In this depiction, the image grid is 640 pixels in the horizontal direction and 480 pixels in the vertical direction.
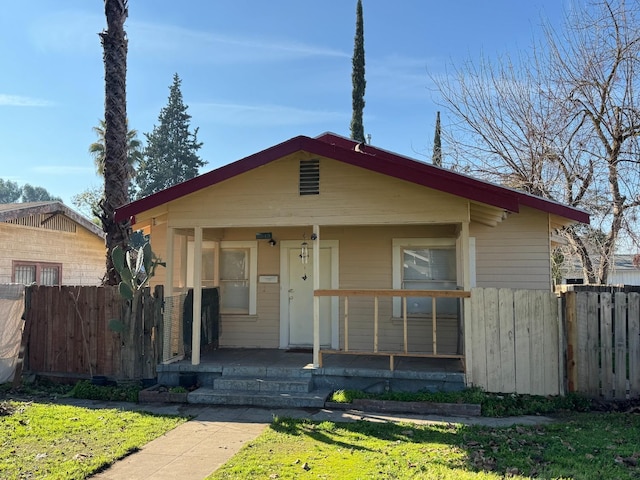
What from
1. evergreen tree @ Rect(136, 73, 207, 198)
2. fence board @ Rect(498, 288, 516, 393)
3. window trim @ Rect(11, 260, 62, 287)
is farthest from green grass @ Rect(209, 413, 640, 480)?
evergreen tree @ Rect(136, 73, 207, 198)

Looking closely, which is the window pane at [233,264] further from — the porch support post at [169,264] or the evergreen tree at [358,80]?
the evergreen tree at [358,80]

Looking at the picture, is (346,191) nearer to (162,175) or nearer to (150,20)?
(150,20)

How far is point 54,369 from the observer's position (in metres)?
8.53

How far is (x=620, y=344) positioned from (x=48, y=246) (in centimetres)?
1569

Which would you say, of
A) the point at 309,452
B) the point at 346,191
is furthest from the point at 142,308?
the point at 309,452

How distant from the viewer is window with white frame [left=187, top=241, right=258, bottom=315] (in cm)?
1010

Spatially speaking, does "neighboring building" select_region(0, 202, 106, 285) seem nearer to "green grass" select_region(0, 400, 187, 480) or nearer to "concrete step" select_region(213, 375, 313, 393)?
"green grass" select_region(0, 400, 187, 480)

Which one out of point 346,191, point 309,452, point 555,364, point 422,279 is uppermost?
point 346,191

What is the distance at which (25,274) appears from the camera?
1499 cm

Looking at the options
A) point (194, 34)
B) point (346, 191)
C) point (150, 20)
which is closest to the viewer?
point (346, 191)

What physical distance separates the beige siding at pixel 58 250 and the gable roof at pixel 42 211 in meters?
0.27

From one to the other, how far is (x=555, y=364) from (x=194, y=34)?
11.3 metres

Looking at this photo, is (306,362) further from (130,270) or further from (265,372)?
(130,270)

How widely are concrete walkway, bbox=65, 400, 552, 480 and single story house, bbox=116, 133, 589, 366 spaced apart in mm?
1214
